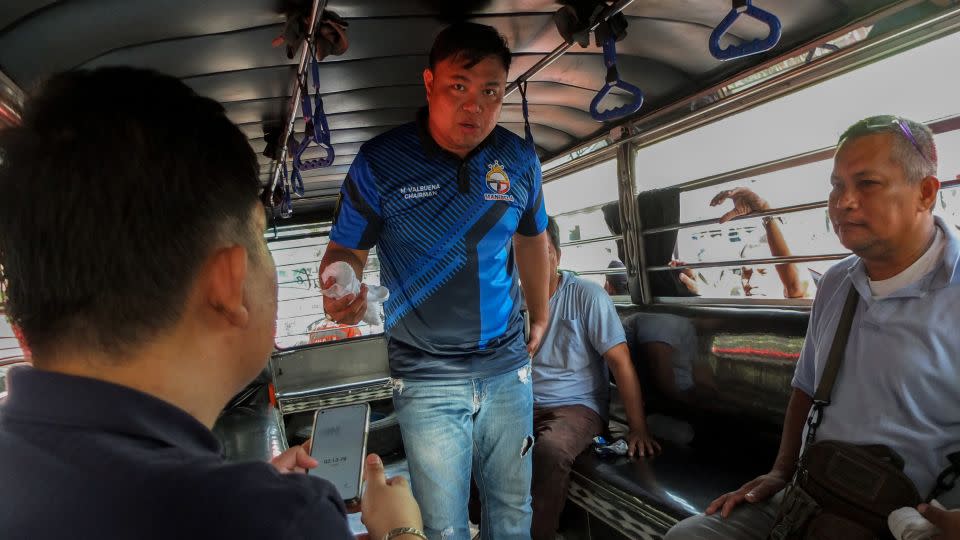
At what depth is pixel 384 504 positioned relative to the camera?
1017mm

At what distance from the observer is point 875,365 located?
205 cm

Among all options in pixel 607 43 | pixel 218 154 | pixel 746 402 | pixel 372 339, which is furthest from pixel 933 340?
pixel 372 339

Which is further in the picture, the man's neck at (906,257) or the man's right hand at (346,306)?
the man's neck at (906,257)

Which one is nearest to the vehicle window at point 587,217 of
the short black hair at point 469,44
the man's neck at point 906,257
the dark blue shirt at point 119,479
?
the man's neck at point 906,257

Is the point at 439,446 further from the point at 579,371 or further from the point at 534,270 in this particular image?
the point at 579,371

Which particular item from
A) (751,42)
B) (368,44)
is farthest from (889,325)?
(368,44)

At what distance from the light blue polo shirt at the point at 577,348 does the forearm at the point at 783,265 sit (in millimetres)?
970

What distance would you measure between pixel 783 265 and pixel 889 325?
128cm

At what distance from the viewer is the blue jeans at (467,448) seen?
1.91m

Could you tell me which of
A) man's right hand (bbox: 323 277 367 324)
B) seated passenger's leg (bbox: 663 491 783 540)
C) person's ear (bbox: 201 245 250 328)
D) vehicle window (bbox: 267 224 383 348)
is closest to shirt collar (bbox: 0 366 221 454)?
person's ear (bbox: 201 245 250 328)

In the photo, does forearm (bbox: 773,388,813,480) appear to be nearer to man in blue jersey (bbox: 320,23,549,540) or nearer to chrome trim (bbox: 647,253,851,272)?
chrome trim (bbox: 647,253,851,272)

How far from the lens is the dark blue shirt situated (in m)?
0.54

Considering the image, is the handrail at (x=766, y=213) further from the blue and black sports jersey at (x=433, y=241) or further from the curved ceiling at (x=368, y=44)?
the blue and black sports jersey at (x=433, y=241)

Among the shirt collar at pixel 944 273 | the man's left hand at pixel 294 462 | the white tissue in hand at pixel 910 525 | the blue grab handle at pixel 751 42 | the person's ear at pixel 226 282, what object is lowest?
the white tissue in hand at pixel 910 525
